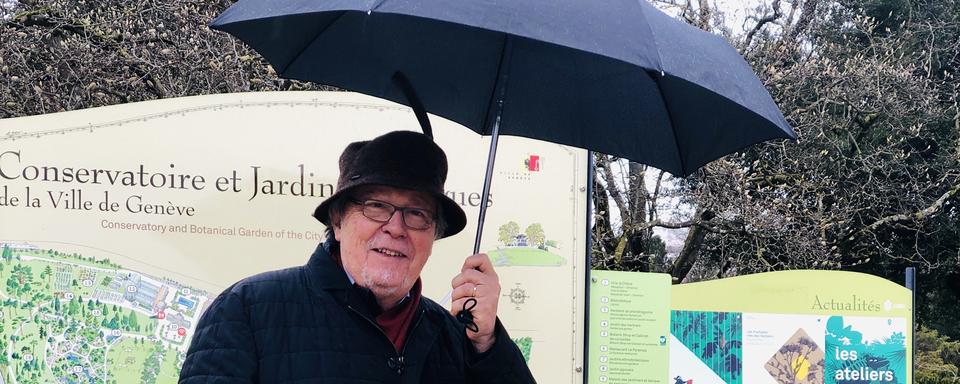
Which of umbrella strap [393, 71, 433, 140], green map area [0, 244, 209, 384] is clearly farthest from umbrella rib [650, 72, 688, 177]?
green map area [0, 244, 209, 384]

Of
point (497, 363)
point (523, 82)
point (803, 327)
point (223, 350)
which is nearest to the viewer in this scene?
point (223, 350)

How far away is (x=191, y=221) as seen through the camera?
12.0 ft

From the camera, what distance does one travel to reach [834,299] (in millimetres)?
4461

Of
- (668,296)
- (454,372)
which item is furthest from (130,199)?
(668,296)

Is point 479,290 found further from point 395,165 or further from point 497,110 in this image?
point 497,110

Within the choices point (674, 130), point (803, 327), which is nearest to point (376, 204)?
point (674, 130)

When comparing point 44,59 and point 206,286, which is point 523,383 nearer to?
point 206,286

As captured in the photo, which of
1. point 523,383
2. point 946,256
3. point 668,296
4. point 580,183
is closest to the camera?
point 523,383

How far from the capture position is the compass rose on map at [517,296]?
152 inches

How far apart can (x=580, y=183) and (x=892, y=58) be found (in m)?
7.68

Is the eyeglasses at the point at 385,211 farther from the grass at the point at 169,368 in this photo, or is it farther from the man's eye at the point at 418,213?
the grass at the point at 169,368

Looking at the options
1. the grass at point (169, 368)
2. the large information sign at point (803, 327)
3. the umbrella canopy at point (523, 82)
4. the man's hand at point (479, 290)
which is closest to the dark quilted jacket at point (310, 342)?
the man's hand at point (479, 290)

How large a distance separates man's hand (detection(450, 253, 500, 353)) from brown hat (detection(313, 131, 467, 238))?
0.72 ft

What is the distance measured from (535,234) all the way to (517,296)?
0.93 feet
